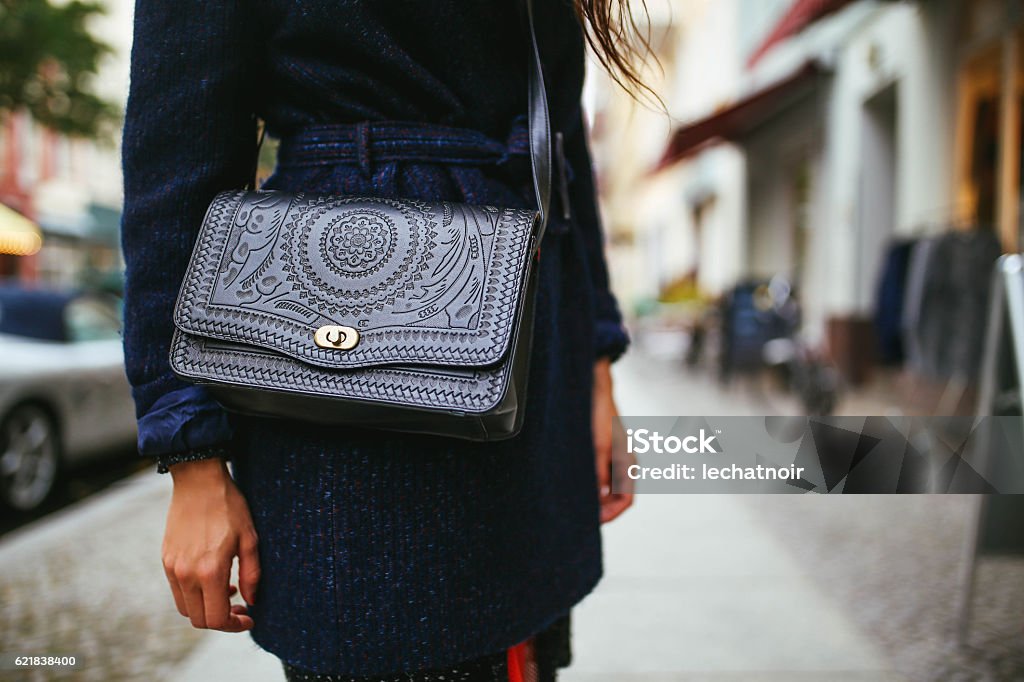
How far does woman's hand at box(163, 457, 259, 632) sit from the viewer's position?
795 millimetres

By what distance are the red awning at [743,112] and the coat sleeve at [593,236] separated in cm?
732

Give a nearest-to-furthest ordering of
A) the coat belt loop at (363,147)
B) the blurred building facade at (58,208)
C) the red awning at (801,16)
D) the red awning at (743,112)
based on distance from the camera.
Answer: the coat belt loop at (363,147) < the red awning at (801,16) < the red awning at (743,112) < the blurred building facade at (58,208)

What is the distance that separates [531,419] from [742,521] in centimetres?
328

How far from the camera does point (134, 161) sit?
33.1 inches

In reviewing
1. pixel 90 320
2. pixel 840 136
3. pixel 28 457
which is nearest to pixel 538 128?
pixel 28 457

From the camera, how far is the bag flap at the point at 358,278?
77cm

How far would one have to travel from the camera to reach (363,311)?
79 cm

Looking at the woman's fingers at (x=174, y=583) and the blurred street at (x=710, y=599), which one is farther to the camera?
the blurred street at (x=710, y=599)

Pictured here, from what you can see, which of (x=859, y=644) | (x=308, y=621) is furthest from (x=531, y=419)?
(x=859, y=644)

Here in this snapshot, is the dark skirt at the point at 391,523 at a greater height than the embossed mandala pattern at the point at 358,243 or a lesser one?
lesser

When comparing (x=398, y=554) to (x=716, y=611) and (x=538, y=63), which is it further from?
(x=716, y=611)

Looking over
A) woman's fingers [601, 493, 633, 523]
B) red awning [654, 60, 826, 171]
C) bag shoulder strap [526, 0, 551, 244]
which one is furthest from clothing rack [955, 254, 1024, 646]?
red awning [654, 60, 826, 171]

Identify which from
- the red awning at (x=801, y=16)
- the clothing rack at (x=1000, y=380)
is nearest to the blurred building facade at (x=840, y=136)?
the red awning at (x=801, y=16)

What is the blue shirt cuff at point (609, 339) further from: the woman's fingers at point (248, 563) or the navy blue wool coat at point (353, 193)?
the woman's fingers at point (248, 563)
